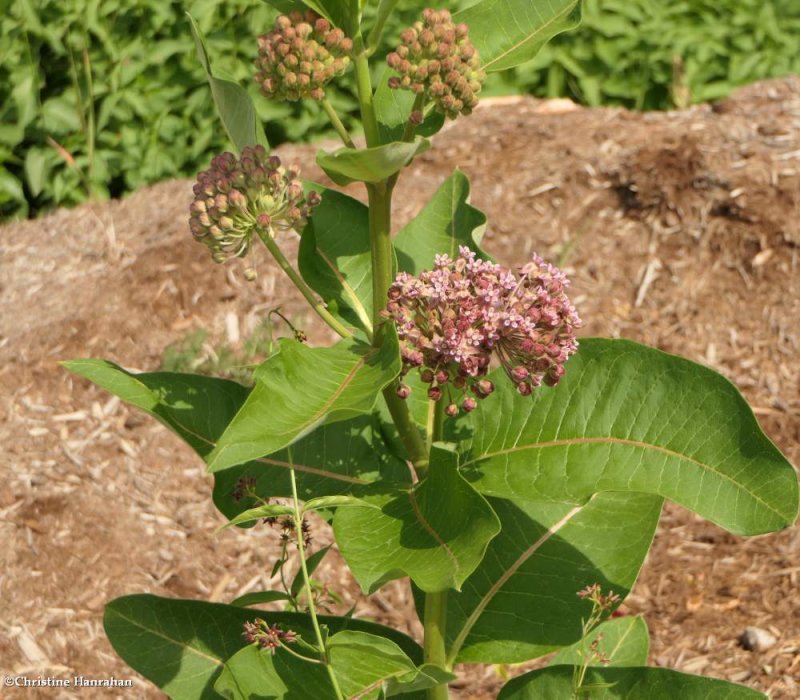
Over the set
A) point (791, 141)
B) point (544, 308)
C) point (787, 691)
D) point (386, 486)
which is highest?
point (544, 308)

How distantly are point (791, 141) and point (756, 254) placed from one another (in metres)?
0.76

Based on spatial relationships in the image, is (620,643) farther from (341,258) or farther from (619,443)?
(341,258)

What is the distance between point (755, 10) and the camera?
7.02 metres

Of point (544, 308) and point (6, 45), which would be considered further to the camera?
point (6, 45)

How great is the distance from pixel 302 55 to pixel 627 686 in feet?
4.49

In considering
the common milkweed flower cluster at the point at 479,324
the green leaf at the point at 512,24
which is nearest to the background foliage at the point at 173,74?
the green leaf at the point at 512,24

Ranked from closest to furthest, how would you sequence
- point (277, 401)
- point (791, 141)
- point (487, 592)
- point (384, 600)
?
point (277, 401) → point (487, 592) → point (384, 600) → point (791, 141)

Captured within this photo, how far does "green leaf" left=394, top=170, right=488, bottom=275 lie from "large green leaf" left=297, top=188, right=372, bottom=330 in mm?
174

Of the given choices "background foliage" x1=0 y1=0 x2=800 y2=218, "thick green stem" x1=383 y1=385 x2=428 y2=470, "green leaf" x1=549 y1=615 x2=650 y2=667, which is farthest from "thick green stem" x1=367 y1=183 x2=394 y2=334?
"background foliage" x1=0 y1=0 x2=800 y2=218

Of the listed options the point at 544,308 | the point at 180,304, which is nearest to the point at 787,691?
the point at 544,308

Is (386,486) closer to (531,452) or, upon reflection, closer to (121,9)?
(531,452)

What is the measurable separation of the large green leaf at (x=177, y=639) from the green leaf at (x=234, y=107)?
3.51 feet

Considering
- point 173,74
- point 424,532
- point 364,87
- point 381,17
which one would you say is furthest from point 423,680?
point 173,74

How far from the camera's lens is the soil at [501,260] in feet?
12.0
